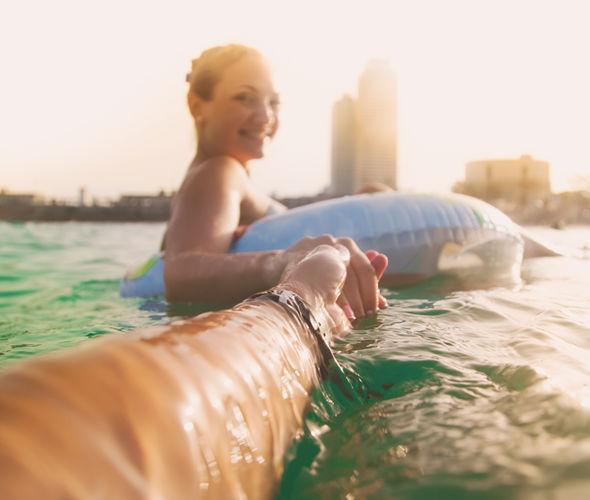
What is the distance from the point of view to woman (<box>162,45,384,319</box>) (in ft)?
7.10

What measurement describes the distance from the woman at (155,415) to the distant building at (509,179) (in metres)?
50.7

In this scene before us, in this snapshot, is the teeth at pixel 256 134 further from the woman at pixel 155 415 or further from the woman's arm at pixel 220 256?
the woman at pixel 155 415

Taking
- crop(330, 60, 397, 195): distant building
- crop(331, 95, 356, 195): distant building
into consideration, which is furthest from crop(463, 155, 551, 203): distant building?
crop(331, 95, 356, 195): distant building

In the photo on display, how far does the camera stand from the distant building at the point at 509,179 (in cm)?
4872

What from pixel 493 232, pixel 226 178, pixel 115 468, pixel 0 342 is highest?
pixel 226 178

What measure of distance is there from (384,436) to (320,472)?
0.19m

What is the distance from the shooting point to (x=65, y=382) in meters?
0.61

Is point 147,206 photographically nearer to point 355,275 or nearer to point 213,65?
point 213,65

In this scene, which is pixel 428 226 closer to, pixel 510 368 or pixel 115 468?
pixel 510 368

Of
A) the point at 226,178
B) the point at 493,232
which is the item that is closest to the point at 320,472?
the point at 226,178

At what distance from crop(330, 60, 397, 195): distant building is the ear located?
231 ft

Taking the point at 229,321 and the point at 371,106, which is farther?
the point at 371,106

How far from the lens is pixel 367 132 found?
8244 centimetres

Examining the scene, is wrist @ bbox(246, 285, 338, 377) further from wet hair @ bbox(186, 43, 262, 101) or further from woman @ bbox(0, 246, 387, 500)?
wet hair @ bbox(186, 43, 262, 101)
